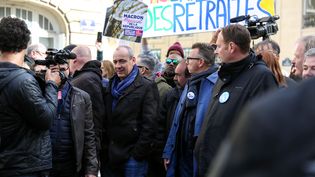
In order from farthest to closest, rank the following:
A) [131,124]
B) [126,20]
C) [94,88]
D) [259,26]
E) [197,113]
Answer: [126,20] → [94,88] → [131,124] → [259,26] → [197,113]

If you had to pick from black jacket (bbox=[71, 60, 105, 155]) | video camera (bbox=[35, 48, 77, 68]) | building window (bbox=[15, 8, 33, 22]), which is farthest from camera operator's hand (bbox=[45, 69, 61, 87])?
building window (bbox=[15, 8, 33, 22])

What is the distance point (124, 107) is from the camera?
4406 millimetres

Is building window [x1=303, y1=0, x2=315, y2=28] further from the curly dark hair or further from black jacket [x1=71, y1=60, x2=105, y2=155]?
the curly dark hair

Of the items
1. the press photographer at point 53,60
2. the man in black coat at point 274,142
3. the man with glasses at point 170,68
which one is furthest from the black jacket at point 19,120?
the man with glasses at point 170,68

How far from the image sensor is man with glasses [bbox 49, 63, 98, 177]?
3.80 m

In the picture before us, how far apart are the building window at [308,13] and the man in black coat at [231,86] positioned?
37.5ft

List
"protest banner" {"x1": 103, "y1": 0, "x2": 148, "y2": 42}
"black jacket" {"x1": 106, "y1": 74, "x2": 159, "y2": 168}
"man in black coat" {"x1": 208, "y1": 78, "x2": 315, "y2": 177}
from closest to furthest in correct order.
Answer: "man in black coat" {"x1": 208, "y1": 78, "x2": 315, "y2": 177} → "black jacket" {"x1": 106, "y1": 74, "x2": 159, "y2": 168} → "protest banner" {"x1": 103, "y1": 0, "x2": 148, "y2": 42}

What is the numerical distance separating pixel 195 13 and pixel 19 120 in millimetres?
3789

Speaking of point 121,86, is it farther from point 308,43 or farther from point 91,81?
point 308,43

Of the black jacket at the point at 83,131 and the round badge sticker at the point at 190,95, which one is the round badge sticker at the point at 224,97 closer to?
the round badge sticker at the point at 190,95

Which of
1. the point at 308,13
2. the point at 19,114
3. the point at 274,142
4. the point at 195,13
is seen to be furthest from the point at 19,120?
the point at 308,13

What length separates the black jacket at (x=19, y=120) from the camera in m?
2.96

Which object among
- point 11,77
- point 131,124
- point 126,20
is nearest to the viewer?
point 11,77

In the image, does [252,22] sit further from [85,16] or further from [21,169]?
[85,16]
